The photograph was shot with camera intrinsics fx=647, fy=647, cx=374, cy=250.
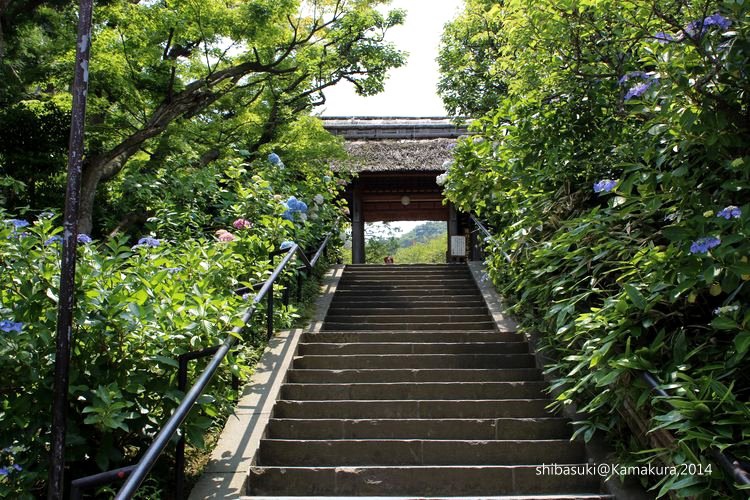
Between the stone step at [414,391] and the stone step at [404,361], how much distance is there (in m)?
0.57

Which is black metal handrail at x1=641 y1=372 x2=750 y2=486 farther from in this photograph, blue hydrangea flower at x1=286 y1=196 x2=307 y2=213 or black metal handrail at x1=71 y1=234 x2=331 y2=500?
blue hydrangea flower at x1=286 y1=196 x2=307 y2=213

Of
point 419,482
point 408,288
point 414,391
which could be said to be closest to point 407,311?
point 408,288

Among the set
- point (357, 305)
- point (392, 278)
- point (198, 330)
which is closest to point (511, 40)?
point (198, 330)

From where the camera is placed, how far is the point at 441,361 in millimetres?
5688

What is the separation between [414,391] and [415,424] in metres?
0.60

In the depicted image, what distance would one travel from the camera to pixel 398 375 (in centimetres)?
542

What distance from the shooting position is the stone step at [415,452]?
13.7ft

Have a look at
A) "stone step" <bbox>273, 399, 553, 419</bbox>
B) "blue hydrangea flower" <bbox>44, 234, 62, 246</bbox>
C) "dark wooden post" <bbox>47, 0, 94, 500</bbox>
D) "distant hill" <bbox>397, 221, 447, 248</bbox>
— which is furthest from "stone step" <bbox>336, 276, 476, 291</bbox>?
"distant hill" <bbox>397, 221, 447, 248</bbox>

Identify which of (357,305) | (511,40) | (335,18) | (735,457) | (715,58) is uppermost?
(335,18)

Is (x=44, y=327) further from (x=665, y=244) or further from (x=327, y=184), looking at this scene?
(x=327, y=184)

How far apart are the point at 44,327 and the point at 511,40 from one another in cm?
370

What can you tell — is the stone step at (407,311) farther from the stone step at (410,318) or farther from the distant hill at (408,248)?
the distant hill at (408,248)

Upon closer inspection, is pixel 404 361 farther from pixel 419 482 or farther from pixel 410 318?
pixel 410 318

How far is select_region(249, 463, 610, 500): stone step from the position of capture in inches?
152
